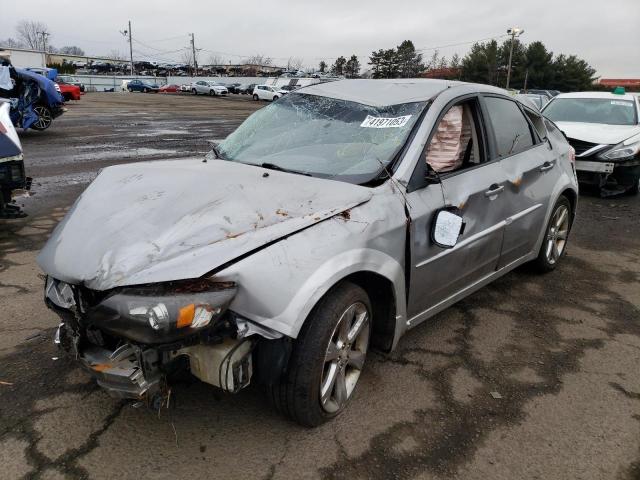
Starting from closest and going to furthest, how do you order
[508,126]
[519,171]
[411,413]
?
[411,413]
[519,171]
[508,126]

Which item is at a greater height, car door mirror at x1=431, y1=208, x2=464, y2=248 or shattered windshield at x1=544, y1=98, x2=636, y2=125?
shattered windshield at x1=544, y1=98, x2=636, y2=125

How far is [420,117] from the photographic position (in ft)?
10.3

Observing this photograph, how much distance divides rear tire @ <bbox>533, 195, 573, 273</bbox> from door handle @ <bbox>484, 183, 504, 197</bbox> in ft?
3.64

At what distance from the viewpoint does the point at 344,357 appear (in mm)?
2611

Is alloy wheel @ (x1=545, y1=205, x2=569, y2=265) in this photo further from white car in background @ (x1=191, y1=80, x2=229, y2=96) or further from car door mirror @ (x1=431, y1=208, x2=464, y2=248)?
white car in background @ (x1=191, y1=80, x2=229, y2=96)

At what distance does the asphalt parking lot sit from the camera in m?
2.33

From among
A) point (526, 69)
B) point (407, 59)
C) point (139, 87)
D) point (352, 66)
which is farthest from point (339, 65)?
point (139, 87)

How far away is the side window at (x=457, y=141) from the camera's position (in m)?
3.25

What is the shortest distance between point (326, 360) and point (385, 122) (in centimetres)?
152

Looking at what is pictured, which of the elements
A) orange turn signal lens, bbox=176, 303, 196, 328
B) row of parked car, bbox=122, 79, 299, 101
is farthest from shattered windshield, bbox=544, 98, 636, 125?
row of parked car, bbox=122, 79, 299, 101

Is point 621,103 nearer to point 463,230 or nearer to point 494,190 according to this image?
point 494,190

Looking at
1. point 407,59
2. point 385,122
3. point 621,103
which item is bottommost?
point 385,122

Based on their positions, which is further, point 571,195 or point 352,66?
point 352,66

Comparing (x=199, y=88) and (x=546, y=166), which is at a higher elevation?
(x=199, y=88)
